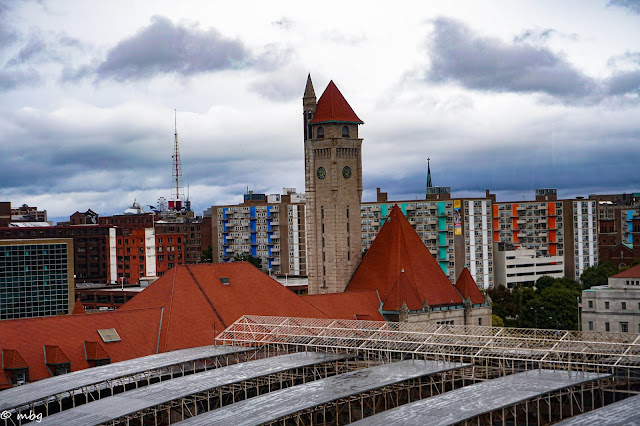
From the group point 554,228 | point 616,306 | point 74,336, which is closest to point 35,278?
point 74,336

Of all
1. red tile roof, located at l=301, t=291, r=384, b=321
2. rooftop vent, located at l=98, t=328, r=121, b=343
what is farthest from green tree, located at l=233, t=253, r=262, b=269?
rooftop vent, located at l=98, t=328, r=121, b=343

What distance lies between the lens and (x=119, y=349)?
6550 cm

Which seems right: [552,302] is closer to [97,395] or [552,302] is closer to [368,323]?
[368,323]

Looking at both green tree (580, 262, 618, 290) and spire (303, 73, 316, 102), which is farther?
green tree (580, 262, 618, 290)

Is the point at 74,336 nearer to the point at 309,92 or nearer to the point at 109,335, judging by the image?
the point at 109,335

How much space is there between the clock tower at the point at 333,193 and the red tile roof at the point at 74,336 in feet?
78.5

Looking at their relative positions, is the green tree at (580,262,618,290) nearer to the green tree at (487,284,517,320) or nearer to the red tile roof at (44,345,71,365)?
the green tree at (487,284,517,320)

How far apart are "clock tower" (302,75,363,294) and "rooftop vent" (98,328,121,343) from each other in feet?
93.8

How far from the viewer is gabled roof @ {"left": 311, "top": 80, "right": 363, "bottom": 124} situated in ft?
296

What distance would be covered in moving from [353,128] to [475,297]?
1965 cm

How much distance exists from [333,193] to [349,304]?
12.7 m

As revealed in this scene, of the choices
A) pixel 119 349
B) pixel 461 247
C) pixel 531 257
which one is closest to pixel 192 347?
pixel 119 349

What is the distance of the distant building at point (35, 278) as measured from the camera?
99.4 metres
